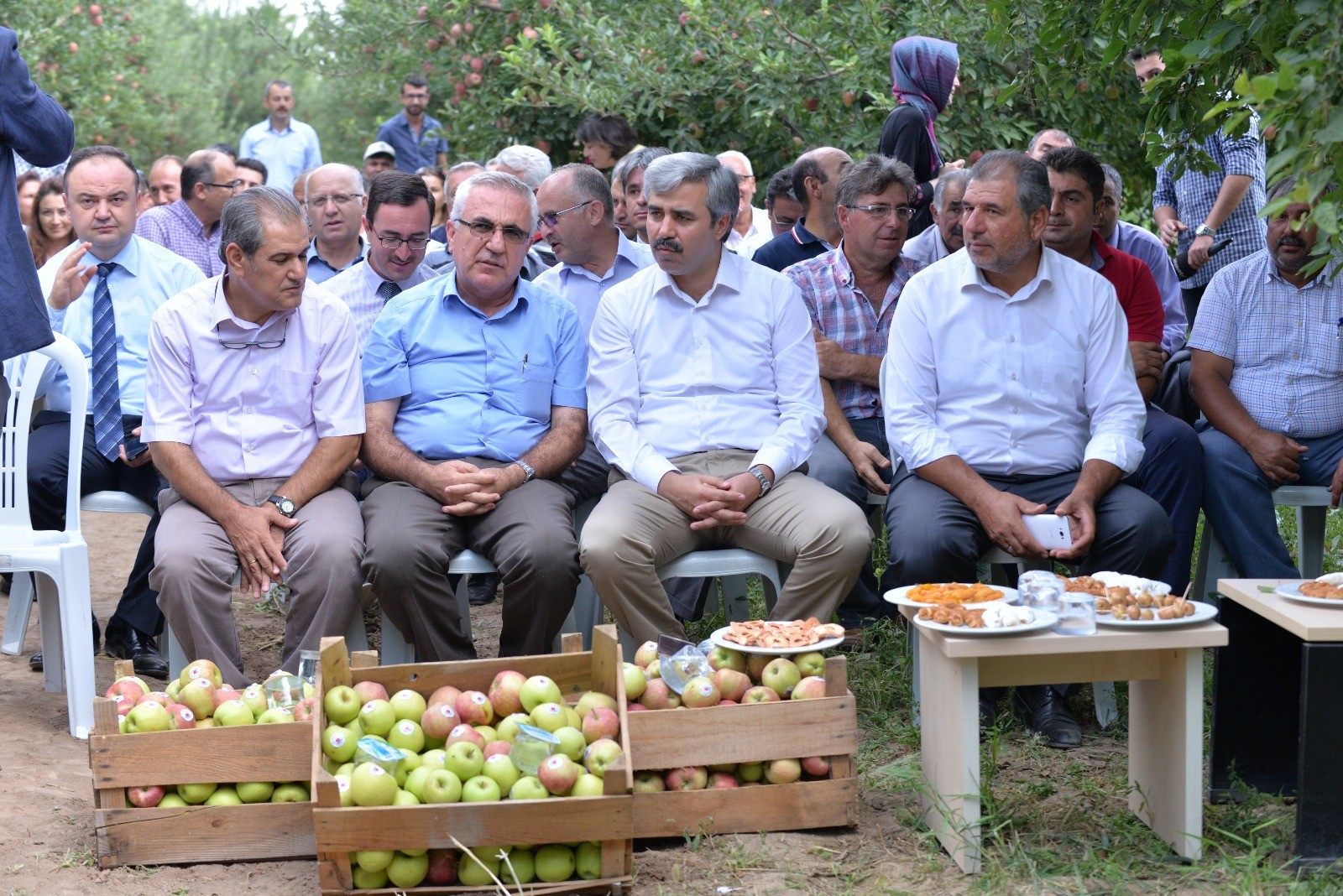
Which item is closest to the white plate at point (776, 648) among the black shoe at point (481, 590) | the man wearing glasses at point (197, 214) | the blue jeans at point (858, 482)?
the blue jeans at point (858, 482)

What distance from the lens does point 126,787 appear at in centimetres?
323

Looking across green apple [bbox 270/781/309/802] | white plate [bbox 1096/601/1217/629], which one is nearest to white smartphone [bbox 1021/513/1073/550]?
white plate [bbox 1096/601/1217/629]

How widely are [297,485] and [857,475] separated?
1848mm

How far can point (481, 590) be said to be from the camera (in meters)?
5.99

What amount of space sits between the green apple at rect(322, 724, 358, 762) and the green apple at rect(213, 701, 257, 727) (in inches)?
11.2

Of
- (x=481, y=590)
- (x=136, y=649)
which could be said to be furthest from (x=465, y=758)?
(x=481, y=590)

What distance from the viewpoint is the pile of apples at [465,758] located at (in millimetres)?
2961

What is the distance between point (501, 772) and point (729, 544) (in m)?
1.45

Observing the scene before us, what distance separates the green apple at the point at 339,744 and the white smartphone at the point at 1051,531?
6.62ft

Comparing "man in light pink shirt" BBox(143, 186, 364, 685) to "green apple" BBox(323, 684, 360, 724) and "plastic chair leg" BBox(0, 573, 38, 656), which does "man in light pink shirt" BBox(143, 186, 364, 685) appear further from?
"plastic chair leg" BBox(0, 573, 38, 656)

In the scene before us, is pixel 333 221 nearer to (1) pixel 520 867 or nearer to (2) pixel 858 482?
(2) pixel 858 482

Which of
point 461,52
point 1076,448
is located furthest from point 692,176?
point 461,52

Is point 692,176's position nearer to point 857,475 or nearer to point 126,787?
point 857,475

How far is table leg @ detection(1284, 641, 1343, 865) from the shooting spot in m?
2.98
